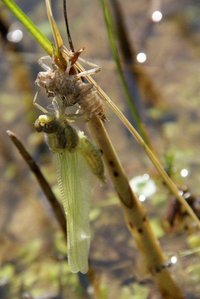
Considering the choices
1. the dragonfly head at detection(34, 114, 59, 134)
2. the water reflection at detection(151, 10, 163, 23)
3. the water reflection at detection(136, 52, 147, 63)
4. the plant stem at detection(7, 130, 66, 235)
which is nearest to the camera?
the dragonfly head at detection(34, 114, 59, 134)

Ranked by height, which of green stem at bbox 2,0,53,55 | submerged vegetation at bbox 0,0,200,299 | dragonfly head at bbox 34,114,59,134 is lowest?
submerged vegetation at bbox 0,0,200,299

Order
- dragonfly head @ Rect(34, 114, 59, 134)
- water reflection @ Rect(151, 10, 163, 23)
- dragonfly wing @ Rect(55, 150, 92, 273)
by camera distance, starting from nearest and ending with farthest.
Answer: dragonfly head @ Rect(34, 114, 59, 134)
dragonfly wing @ Rect(55, 150, 92, 273)
water reflection @ Rect(151, 10, 163, 23)

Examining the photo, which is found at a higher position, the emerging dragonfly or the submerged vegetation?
the emerging dragonfly

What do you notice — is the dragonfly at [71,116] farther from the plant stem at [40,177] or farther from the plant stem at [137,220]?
the plant stem at [40,177]

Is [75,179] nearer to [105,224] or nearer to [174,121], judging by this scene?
[105,224]

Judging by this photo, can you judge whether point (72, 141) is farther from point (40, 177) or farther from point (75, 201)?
point (40, 177)

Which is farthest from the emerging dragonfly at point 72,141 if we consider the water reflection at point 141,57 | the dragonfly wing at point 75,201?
the water reflection at point 141,57

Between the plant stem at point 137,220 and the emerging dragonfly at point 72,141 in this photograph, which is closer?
the emerging dragonfly at point 72,141

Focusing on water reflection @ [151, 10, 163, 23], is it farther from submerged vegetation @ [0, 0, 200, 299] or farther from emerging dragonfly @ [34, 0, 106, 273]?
emerging dragonfly @ [34, 0, 106, 273]

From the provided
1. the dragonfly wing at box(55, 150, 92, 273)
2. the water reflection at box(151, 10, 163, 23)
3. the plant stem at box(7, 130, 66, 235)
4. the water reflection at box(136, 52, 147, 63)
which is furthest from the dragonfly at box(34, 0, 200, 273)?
the water reflection at box(151, 10, 163, 23)

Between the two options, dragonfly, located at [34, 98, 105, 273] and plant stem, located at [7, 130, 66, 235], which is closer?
dragonfly, located at [34, 98, 105, 273]
